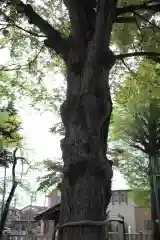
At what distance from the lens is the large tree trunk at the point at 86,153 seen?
2678 millimetres

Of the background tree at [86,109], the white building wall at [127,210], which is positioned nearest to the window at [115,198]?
the white building wall at [127,210]

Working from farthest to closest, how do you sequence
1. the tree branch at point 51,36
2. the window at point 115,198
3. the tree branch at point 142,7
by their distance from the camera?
the window at point 115,198 < the tree branch at point 142,7 < the tree branch at point 51,36

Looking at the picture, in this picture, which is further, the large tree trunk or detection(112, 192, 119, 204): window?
detection(112, 192, 119, 204): window

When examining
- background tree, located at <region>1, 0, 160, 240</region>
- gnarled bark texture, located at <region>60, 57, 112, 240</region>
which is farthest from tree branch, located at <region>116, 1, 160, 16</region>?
gnarled bark texture, located at <region>60, 57, 112, 240</region>

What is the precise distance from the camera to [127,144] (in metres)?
19.3

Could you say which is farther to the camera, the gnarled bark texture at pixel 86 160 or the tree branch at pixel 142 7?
the tree branch at pixel 142 7

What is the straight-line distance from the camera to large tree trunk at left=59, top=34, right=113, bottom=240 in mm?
2678

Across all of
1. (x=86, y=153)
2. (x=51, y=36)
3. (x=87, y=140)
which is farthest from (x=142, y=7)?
(x=86, y=153)

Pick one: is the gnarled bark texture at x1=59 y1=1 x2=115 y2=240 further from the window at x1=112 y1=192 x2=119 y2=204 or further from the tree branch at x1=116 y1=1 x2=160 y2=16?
the window at x1=112 y1=192 x2=119 y2=204

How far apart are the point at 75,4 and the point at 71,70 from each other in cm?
117

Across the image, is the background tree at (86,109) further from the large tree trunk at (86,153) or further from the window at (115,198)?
the window at (115,198)

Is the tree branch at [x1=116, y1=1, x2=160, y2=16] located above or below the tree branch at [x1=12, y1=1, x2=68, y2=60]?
above

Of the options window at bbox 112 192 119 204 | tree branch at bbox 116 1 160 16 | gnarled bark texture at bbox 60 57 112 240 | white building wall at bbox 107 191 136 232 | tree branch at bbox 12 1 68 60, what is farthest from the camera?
window at bbox 112 192 119 204

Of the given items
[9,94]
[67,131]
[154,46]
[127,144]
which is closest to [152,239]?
[127,144]
